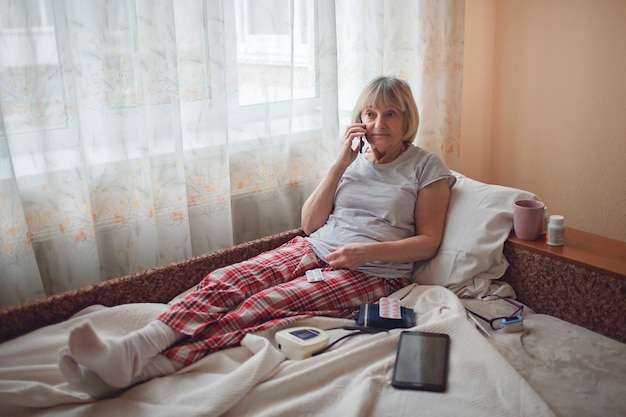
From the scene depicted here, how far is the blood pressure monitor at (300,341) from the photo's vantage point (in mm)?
1494

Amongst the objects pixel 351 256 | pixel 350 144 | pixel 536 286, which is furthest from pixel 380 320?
pixel 350 144

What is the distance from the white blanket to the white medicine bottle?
42cm

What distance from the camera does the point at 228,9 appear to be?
2.00 metres

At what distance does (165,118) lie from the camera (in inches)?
74.9

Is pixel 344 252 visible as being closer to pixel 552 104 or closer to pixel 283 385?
pixel 283 385

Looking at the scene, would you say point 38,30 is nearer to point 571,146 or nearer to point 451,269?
point 451,269

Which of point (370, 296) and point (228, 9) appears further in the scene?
point (228, 9)

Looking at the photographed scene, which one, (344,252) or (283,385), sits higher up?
(344,252)

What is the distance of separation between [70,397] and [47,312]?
37 centimetres

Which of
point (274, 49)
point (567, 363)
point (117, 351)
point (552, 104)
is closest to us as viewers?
point (117, 351)

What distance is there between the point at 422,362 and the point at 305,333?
30 cm

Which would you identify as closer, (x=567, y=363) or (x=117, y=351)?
(x=117, y=351)

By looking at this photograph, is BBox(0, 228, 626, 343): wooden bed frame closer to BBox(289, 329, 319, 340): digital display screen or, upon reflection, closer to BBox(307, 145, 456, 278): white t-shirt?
BBox(307, 145, 456, 278): white t-shirt

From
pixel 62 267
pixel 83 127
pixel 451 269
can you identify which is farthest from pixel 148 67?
pixel 451 269
